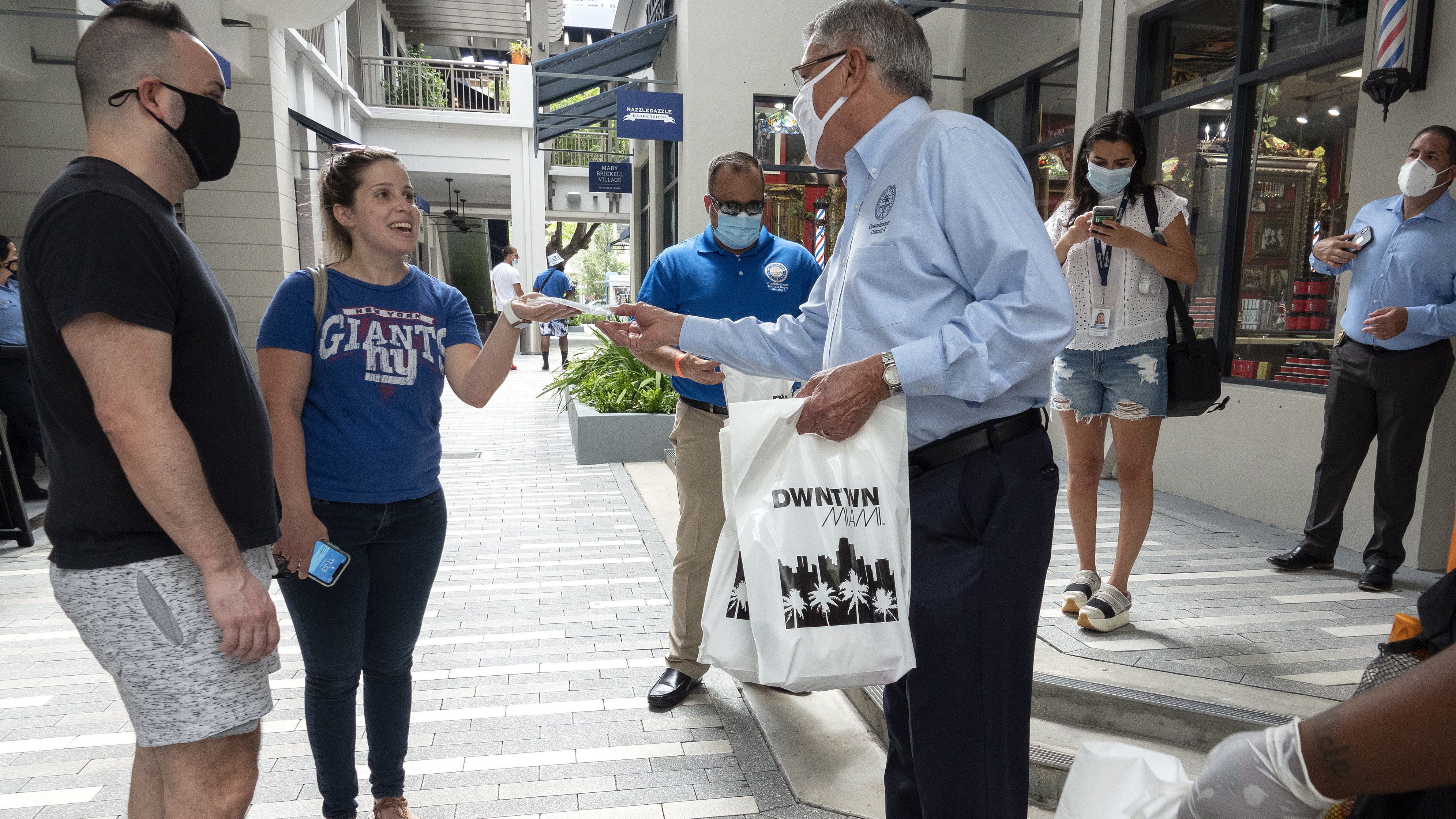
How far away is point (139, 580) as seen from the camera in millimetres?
1669

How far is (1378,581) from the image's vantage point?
4379 millimetres

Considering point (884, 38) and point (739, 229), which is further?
point (739, 229)

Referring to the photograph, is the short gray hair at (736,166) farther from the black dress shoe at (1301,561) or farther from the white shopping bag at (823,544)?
the black dress shoe at (1301,561)

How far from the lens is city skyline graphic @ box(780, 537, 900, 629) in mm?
1794

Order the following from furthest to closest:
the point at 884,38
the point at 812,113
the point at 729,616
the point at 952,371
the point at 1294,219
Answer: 1. the point at 1294,219
2. the point at 812,113
3. the point at 884,38
4. the point at 729,616
5. the point at 952,371

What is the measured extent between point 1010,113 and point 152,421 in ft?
31.5

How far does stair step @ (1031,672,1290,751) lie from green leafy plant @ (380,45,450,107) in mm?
20709

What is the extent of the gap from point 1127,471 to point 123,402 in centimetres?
338

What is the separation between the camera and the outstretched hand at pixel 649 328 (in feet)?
8.00

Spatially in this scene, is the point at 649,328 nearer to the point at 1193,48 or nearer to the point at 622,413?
the point at 1193,48

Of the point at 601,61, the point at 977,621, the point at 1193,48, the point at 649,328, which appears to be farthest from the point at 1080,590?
the point at 601,61

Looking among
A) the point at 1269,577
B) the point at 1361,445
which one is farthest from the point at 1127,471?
the point at 1361,445

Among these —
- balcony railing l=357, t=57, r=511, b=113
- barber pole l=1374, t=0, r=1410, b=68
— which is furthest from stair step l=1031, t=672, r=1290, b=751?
balcony railing l=357, t=57, r=511, b=113

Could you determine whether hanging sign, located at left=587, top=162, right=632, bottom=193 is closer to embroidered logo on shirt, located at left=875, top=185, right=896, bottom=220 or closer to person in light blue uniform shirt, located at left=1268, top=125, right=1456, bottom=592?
person in light blue uniform shirt, located at left=1268, top=125, right=1456, bottom=592
